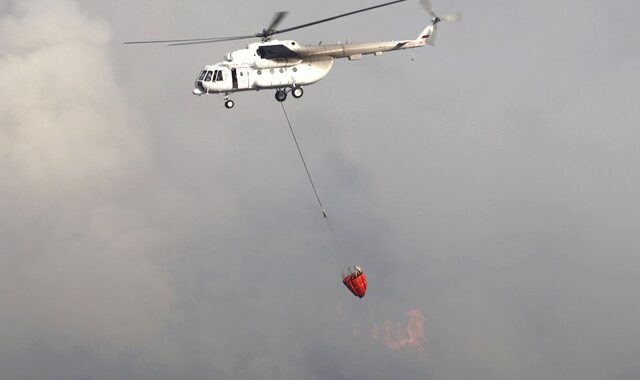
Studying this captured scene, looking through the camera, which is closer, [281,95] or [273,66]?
[273,66]

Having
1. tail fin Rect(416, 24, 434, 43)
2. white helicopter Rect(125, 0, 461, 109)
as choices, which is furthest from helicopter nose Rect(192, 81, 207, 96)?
tail fin Rect(416, 24, 434, 43)

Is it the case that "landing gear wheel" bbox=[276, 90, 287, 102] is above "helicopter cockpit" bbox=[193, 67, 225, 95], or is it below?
below

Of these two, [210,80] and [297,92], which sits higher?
[210,80]

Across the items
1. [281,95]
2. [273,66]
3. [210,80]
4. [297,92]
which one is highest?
[210,80]

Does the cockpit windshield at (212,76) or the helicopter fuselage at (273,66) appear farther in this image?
the cockpit windshield at (212,76)

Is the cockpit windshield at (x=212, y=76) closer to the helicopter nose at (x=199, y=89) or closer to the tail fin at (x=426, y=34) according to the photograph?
the helicopter nose at (x=199, y=89)

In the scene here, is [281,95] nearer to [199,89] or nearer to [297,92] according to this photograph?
[297,92]

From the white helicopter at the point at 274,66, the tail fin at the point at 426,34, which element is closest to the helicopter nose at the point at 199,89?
the white helicopter at the point at 274,66

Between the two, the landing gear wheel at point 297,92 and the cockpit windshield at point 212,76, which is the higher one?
the cockpit windshield at point 212,76

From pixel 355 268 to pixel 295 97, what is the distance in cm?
1583

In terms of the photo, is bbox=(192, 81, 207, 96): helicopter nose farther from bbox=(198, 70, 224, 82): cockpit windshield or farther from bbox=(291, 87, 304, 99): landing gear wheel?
bbox=(291, 87, 304, 99): landing gear wheel

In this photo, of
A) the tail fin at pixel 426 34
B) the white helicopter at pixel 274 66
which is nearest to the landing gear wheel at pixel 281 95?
the white helicopter at pixel 274 66

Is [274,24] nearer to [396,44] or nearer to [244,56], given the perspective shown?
[244,56]

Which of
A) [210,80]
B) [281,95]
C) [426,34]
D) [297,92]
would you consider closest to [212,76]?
[210,80]
